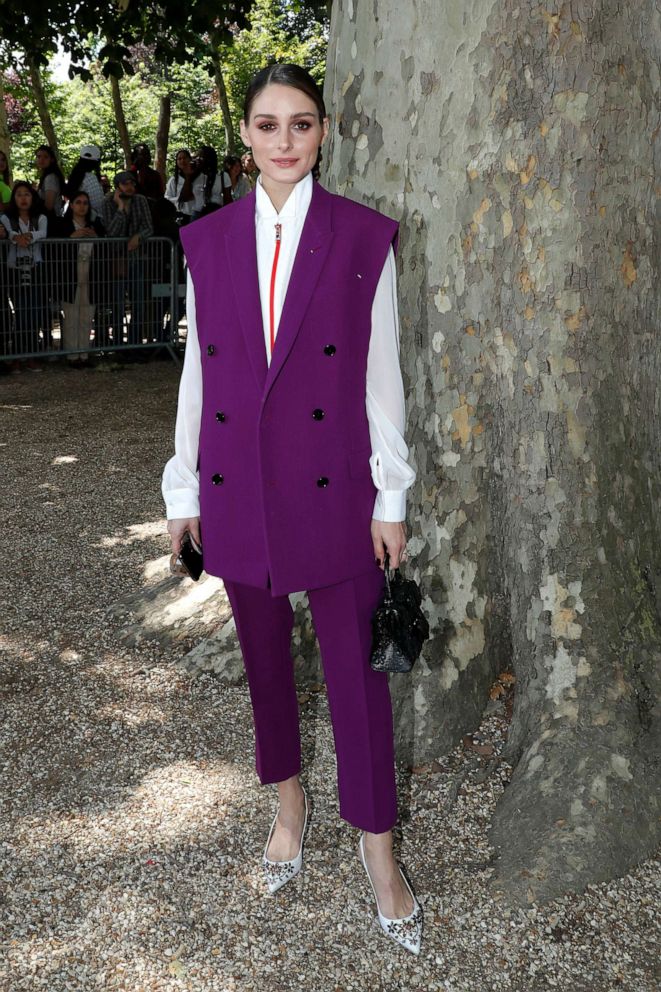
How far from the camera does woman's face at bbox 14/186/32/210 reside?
1128cm

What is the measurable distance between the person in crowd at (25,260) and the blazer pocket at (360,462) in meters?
9.51


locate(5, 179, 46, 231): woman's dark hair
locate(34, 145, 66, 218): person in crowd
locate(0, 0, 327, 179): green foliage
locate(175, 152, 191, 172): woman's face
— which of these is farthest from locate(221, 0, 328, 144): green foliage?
locate(5, 179, 46, 231): woman's dark hair

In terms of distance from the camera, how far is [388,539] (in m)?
2.69

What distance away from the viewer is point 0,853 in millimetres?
3336

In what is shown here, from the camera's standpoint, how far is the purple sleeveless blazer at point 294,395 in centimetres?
254

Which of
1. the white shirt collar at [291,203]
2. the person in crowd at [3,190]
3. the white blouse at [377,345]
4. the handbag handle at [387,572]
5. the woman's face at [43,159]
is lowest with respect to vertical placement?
the handbag handle at [387,572]

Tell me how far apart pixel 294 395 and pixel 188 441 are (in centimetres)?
39

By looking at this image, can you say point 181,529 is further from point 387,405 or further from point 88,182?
point 88,182

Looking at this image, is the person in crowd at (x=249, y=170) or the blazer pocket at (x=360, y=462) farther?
the person in crowd at (x=249, y=170)

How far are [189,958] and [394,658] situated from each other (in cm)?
104

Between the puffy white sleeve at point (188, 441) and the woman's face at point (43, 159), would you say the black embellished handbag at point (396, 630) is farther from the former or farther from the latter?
the woman's face at point (43, 159)

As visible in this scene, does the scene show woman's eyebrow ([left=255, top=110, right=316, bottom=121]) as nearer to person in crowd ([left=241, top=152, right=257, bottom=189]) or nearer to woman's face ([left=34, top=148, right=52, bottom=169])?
woman's face ([left=34, top=148, right=52, bottom=169])

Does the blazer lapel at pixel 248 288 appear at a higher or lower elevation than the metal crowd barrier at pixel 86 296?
lower

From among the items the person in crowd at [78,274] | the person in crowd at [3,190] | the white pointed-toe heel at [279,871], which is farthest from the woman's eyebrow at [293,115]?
the person in crowd at [3,190]
